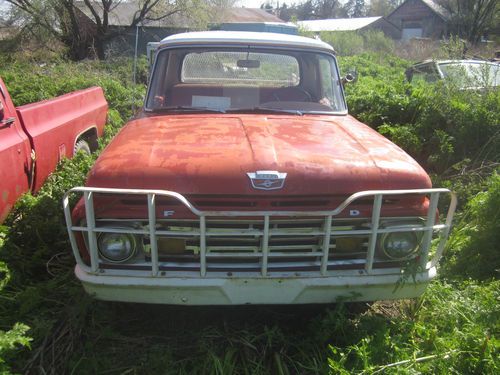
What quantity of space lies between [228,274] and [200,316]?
2.22 ft

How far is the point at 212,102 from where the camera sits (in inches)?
144

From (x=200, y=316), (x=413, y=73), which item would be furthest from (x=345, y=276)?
(x=413, y=73)

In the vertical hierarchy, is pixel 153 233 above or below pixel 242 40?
below

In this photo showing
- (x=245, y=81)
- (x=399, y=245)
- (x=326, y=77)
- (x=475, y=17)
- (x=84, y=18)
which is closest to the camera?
(x=399, y=245)

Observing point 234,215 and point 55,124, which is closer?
point 234,215

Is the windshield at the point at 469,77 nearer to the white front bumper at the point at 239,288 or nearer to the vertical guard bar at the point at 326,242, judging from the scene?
the white front bumper at the point at 239,288

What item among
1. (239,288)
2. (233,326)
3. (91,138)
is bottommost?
(233,326)

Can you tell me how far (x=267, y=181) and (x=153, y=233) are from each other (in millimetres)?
670

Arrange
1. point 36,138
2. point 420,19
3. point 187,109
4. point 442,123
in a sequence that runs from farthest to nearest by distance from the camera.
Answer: point 420,19, point 442,123, point 36,138, point 187,109

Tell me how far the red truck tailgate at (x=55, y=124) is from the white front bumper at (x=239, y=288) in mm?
2041

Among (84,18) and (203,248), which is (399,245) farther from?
(84,18)

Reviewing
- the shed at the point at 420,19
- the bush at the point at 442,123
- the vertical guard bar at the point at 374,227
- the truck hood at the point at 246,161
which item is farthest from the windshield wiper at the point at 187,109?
the shed at the point at 420,19

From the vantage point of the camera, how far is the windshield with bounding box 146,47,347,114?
3.69 m

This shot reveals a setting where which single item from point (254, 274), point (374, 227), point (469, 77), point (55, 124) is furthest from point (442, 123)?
point (55, 124)
